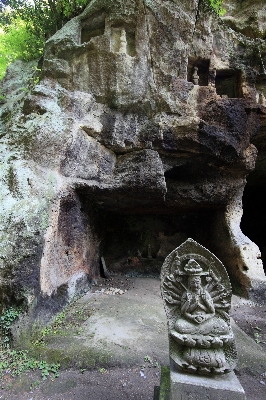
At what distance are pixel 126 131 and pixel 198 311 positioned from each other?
5.27 m

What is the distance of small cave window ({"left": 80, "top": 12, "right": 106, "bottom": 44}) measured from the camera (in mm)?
7266

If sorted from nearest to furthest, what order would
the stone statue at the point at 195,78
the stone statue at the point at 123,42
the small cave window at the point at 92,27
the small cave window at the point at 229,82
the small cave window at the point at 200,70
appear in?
1. the stone statue at the point at 123,42
2. the small cave window at the point at 92,27
3. the stone statue at the point at 195,78
4. the small cave window at the point at 200,70
5. the small cave window at the point at 229,82

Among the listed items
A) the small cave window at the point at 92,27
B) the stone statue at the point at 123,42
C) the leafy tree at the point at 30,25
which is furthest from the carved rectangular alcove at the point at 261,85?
the small cave window at the point at 92,27

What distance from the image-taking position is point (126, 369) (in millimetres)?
3686


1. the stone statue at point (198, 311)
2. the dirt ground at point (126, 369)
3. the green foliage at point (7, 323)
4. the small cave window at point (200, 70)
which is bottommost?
the dirt ground at point (126, 369)

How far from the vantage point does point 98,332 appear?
15.1 feet

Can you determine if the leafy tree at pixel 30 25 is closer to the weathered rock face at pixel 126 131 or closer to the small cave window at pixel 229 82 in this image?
the weathered rock face at pixel 126 131

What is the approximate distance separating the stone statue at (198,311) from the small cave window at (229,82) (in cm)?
689

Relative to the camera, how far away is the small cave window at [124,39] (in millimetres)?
6988

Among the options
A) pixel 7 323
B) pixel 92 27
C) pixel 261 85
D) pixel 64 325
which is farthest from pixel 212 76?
pixel 7 323

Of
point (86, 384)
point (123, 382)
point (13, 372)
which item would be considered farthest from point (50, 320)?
point (123, 382)

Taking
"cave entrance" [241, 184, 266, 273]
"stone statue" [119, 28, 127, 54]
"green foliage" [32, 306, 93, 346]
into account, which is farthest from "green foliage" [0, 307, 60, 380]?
"cave entrance" [241, 184, 266, 273]

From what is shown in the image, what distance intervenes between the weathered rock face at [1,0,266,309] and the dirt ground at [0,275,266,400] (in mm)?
1409

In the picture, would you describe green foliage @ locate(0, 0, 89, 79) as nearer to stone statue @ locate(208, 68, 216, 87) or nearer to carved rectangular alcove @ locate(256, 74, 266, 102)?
stone statue @ locate(208, 68, 216, 87)
